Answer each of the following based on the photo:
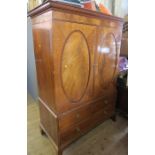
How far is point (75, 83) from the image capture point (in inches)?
57.9

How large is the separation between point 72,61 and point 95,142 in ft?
3.64

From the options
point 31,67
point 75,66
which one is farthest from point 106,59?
point 31,67

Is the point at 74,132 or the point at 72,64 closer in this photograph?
the point at 72,64

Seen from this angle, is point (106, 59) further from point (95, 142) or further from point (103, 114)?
point (95, 142)

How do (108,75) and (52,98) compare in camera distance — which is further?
(108,75)

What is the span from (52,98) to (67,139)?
515 millimetres

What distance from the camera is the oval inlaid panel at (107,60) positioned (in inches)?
65.7

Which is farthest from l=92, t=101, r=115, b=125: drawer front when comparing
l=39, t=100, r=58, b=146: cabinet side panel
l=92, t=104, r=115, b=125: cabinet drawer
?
l=39, t=100, r=58, b=146: cabinet side panel

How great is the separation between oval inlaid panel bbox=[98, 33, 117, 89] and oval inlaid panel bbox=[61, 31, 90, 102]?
9.5 inches

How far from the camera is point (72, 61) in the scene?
1.37 m
